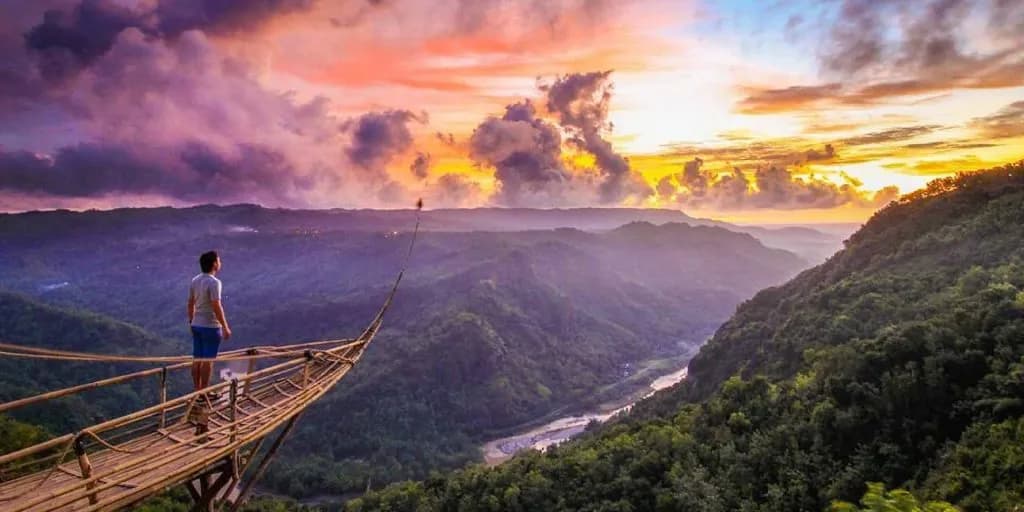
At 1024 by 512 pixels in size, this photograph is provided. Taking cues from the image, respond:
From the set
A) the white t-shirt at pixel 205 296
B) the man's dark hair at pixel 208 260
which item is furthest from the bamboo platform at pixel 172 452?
the man's dark hair at pixel 208 260

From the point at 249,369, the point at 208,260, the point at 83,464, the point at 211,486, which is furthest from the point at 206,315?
the point at 83,464

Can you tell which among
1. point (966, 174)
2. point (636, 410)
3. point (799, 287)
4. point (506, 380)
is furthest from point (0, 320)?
point (966, 174)

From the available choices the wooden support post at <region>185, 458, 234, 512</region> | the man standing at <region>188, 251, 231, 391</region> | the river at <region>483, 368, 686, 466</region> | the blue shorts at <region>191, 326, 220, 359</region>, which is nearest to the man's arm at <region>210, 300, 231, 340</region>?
the man standing at <region>188, 251, 231, 391</region>

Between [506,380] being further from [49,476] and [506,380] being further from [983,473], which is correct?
[49,476]

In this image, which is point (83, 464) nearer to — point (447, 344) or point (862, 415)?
point (862, 415)

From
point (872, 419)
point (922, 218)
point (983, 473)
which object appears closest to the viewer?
point (983, 473)

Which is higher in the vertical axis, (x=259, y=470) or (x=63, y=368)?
(x=259, y=470)
